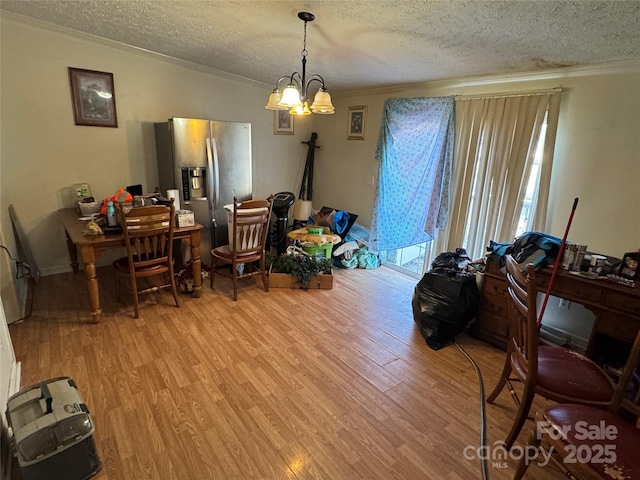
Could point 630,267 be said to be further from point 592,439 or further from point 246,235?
point 246,235

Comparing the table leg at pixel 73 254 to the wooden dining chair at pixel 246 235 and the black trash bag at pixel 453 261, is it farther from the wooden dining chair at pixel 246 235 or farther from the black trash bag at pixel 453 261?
the black trash bag at pixel 453 261

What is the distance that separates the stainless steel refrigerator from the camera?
11.2 feet

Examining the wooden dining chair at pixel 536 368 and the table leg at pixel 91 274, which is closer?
the wooden dining chair at pixel 536 368

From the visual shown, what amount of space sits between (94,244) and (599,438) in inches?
122

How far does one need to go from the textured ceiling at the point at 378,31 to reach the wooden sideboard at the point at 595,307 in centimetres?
151

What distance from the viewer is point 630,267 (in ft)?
6.68

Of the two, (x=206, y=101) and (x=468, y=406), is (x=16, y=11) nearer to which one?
(x=206, y=101)

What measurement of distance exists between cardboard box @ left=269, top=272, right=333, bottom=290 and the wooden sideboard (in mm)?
1516

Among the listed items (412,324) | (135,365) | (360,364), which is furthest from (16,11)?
(412,324)

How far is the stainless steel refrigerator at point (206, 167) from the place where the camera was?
3.41 meters

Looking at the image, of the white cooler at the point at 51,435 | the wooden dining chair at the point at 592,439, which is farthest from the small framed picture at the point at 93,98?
the wooden dining chair at the point at 592,439

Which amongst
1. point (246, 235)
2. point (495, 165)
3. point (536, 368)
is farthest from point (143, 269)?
point (495, 165)

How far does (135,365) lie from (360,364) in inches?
60.4

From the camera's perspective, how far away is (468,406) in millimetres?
1971
